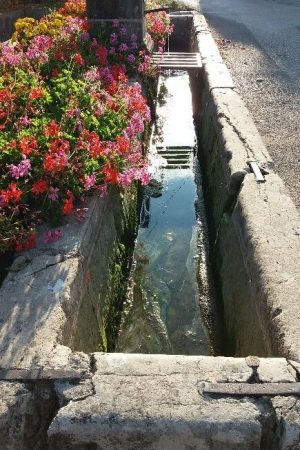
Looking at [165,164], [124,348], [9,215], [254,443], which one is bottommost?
[124,348]

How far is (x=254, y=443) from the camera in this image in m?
1.83

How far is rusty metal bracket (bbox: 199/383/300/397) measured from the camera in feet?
6.36

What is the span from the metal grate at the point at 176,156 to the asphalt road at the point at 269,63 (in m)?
1.02

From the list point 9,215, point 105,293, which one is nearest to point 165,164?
point 105,293

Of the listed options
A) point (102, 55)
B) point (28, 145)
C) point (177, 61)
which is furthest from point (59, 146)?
point (177, 61)

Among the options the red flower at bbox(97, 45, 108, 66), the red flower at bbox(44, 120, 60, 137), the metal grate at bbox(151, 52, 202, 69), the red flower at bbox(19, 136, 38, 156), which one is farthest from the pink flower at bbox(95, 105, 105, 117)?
the metal grate at bbox(151, 52, 202, 69)

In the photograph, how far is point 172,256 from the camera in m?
4.76

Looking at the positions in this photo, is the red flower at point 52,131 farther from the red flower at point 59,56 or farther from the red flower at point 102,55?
the red flower at point 102,55

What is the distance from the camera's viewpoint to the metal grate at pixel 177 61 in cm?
727

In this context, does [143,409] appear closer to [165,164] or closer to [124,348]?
[124,348]

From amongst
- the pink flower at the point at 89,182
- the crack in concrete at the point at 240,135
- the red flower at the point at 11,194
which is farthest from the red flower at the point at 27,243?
the crack in concrete at the point at 240,135

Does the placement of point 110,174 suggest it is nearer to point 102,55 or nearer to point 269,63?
point 102,55

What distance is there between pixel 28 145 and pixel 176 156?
3342 mm

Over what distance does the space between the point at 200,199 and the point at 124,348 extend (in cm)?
251
